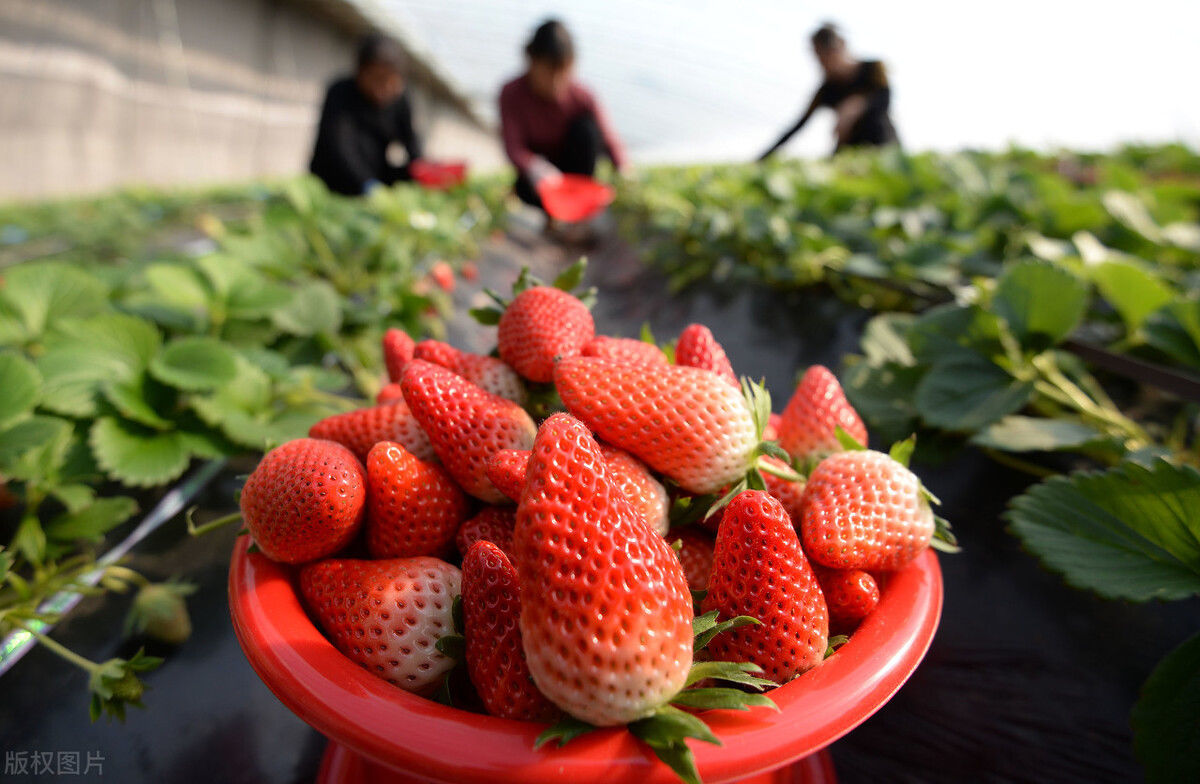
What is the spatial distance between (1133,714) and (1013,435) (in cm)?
42

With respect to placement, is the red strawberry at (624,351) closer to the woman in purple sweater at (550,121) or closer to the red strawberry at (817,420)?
the red strawberry at (817,420)

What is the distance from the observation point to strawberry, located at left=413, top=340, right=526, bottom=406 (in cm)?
76

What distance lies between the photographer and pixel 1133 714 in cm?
69

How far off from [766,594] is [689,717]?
129mm

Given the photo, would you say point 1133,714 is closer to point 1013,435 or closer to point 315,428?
point 1013,435

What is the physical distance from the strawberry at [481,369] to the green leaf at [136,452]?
44cm

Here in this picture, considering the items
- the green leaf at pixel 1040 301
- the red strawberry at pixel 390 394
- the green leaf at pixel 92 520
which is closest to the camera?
the red strawberry at pixel 390 394

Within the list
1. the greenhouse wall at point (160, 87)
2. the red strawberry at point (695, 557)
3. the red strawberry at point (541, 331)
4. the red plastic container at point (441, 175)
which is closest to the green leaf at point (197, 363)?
the red strawberry at point (541, 331)

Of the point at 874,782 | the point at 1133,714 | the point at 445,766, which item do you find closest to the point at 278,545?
the point at 445,766

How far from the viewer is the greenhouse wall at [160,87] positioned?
23.9 ft

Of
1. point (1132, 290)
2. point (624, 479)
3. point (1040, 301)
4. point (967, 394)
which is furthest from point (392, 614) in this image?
point (1132, 290)

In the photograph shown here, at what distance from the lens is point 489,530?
646 millimetres

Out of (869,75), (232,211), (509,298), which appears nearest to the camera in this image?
(509,298)

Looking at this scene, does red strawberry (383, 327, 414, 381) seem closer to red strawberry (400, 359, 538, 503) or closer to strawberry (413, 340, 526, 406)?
strawberry (413, 340, 526, 406)
